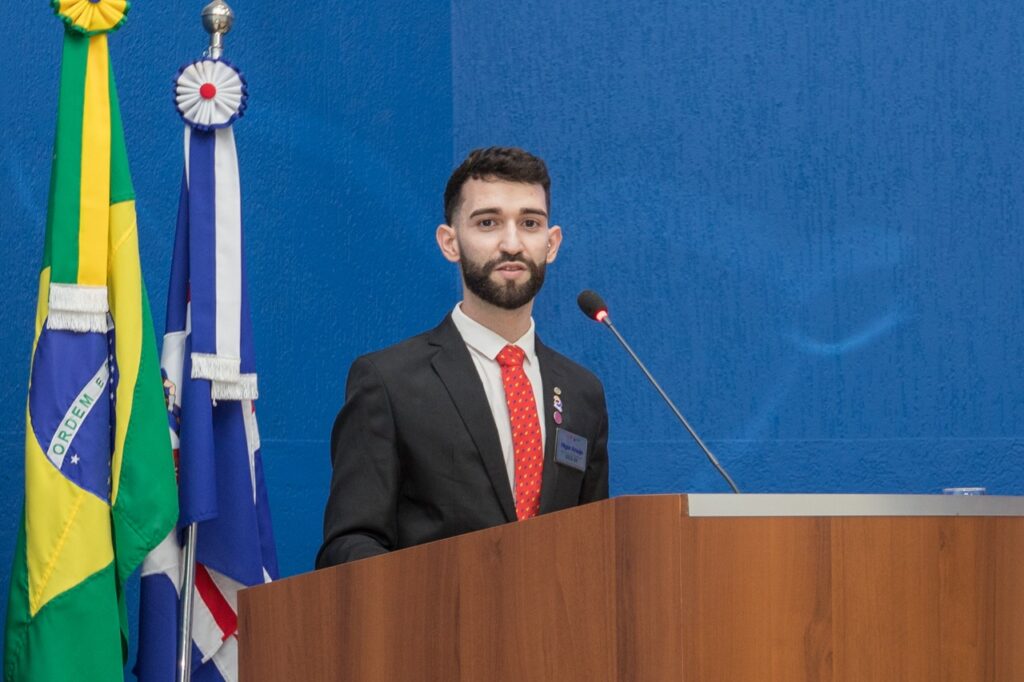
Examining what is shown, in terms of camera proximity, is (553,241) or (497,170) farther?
(553,241)

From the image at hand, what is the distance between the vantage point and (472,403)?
2.46m

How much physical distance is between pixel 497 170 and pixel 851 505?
50.8 inches

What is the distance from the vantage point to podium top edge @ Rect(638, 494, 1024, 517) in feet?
4.60

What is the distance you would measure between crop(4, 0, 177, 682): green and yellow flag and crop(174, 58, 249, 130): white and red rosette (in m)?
0.15

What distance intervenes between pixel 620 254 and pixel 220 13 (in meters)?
1.28

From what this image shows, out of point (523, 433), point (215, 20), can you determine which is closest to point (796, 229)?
point (523, 433)

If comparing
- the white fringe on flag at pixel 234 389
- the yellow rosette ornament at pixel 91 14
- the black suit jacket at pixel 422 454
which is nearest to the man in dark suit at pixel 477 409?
the black suit jacket at pixel 422 454

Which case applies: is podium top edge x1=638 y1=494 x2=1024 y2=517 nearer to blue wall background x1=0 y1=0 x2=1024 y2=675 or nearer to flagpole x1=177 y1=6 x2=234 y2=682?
flagpole x1=177 y1=6 x2=234 y2=682

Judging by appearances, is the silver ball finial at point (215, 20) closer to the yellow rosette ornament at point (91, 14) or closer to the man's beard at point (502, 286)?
the yellow rosette ornament at point (91, 14)

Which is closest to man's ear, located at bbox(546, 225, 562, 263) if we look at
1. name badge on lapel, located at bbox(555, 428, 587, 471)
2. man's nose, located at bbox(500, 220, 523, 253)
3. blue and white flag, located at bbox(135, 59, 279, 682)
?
man's nose, located at bbox(500, 220, 523, 253)

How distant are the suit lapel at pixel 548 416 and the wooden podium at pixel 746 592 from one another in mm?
897

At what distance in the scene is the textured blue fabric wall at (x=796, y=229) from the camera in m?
3.22

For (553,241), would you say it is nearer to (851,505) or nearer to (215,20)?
(215,20)

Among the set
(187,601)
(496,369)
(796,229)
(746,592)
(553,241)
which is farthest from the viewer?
(796,229)
